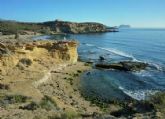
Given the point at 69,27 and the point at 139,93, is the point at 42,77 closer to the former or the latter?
the point at 139,93

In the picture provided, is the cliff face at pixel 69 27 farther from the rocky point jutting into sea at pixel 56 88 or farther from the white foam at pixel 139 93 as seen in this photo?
the white foam at pixel 139 93

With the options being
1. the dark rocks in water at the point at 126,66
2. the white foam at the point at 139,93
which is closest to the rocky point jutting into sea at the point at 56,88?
the dark rocks in water at the point at 126,66

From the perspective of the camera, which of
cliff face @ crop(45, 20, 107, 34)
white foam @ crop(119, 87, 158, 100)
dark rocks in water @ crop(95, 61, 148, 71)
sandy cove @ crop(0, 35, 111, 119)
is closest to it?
sandy cove @ crop(0, 35, 111, 119)

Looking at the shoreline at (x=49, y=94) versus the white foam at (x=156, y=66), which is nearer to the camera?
the shoreline at (x=49, y=94)

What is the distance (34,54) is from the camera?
42.2 meters

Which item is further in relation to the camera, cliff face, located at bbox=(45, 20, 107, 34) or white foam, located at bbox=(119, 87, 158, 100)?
cliff face, located at bbox=(45, 20, 107, 34)

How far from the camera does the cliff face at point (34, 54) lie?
35816 mm

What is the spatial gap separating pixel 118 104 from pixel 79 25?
16504 cm

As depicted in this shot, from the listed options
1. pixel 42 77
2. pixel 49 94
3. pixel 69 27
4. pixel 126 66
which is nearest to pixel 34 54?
pixel 42 77

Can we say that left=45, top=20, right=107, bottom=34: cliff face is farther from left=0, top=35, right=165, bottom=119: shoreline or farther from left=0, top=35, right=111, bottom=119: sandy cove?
left=0, top=35, right=165, bottom=119: shoreline

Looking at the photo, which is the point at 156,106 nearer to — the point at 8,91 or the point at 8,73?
the point at 8,91

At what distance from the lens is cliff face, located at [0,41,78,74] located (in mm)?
35816

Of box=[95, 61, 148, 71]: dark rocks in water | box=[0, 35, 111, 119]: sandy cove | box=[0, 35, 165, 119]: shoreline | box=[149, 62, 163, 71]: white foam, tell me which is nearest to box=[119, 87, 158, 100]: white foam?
box=[0, 35, 165, 119]: shoreline

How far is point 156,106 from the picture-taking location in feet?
60.2
